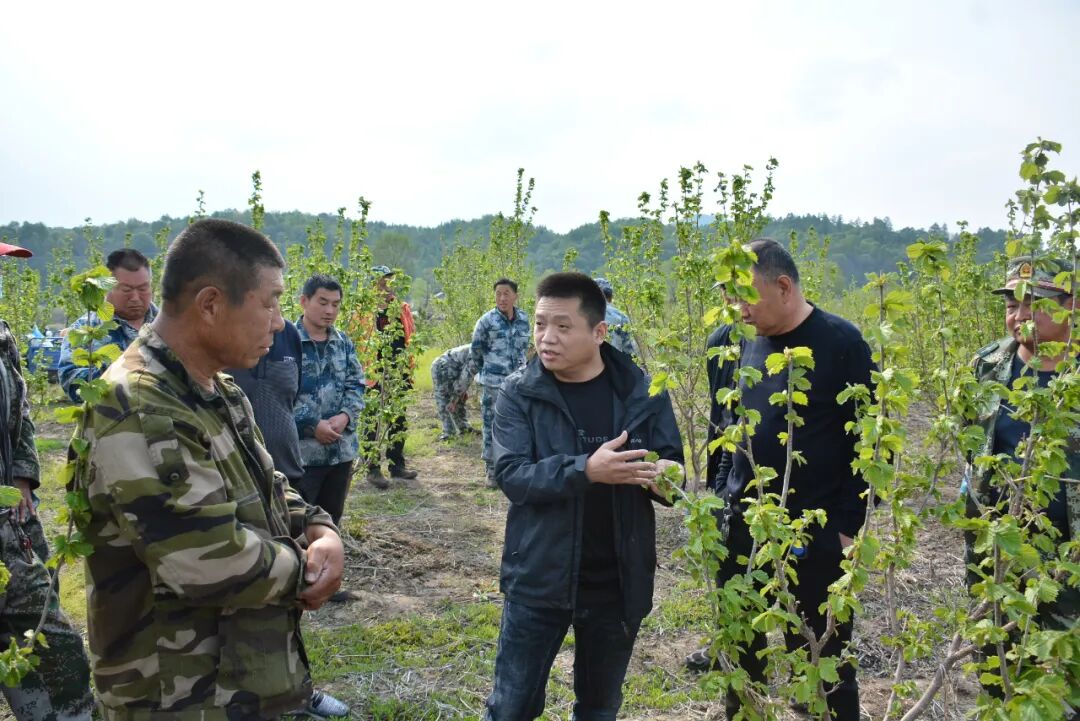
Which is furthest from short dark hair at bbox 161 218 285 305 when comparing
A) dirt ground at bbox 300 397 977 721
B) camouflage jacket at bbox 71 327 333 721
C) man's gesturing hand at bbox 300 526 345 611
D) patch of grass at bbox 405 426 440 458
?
patch of grass at bbox 405 426 440 458

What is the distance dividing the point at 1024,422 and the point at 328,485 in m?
3.84

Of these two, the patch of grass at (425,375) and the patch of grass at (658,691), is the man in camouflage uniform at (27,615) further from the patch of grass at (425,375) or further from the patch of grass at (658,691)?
the patch of grass at (425,375)

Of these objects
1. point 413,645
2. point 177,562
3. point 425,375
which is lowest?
point 413,645

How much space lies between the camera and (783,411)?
2930mm

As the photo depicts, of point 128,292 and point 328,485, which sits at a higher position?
point 128,292

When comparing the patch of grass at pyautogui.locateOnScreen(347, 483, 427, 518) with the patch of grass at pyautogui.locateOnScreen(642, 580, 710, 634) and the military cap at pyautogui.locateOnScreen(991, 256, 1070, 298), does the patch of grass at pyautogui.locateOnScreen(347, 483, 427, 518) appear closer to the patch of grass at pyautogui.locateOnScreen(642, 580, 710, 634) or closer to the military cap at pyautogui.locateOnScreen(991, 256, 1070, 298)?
the patch of grass at pyautogui.locateOnScreen(642, 580, 710, 634)

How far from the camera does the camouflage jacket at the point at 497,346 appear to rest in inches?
331

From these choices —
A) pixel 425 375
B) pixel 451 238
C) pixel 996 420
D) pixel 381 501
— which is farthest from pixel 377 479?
pixel 451 238

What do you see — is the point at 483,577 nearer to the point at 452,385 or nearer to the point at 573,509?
the point at 573,509

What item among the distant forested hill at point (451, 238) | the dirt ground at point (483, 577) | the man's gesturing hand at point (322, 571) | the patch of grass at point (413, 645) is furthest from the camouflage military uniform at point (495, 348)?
the distant forested hill at point (451, 238)

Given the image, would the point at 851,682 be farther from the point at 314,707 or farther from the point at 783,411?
the point at 314,707

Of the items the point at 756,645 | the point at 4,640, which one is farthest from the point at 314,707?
the point at 756,645

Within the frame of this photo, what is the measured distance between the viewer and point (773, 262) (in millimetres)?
2918

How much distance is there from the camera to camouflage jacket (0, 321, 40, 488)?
2.76 meters
